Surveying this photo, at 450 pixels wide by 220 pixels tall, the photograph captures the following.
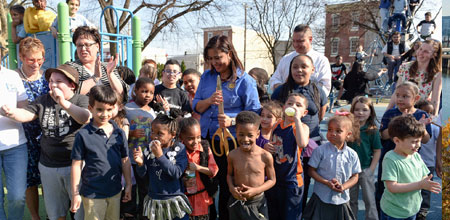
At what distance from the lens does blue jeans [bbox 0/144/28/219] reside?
2650 mm

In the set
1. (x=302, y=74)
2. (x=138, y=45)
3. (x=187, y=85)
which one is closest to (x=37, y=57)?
(x=187, y=85)

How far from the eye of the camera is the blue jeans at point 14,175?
8.70 ft

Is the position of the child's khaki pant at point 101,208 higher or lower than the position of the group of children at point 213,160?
lower

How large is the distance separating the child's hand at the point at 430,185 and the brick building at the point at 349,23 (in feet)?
47.7

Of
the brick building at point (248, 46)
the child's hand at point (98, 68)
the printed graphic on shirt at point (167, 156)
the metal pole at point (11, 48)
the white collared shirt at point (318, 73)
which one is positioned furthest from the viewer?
the brick building at point (248, 46)

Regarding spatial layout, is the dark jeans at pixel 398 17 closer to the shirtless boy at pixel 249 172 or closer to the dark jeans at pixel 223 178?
the shirtless boy at pixel 249 172

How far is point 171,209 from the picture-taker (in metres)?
2.48

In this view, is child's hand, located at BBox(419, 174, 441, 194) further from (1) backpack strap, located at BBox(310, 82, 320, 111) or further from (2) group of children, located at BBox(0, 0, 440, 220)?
(1) backpack strap, located at BBox(310, 82, 320, 111)

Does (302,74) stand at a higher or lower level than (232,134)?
higher

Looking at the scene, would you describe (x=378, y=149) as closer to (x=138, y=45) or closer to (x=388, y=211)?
(x=388, y=211)

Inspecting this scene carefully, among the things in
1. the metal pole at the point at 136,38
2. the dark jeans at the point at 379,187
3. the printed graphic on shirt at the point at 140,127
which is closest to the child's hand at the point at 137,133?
the printed graphic on shirt at the point at 140,127

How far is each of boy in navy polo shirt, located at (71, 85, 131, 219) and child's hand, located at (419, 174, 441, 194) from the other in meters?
2.31

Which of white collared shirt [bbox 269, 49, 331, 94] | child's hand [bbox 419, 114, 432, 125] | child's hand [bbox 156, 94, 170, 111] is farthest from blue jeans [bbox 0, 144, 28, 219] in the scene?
child's hand [bbox 419, 114, 432, 125]

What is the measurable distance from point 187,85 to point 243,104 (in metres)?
1.11
